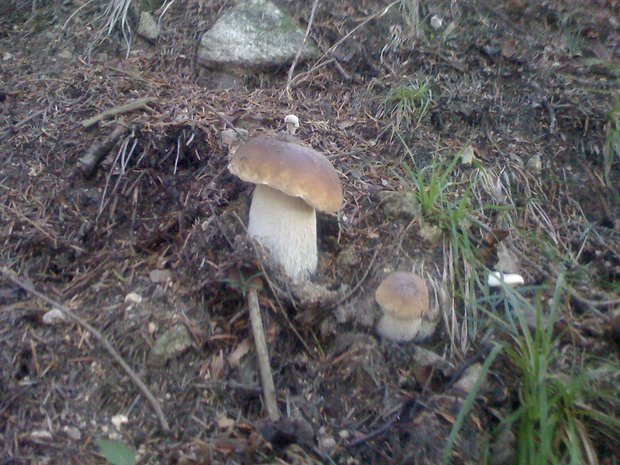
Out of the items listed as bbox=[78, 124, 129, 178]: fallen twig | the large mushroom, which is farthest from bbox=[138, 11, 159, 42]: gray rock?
the large mushroom

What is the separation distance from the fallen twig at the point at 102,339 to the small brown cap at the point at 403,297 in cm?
89

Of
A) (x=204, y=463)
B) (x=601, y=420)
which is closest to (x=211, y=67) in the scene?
(x=204, y=463)

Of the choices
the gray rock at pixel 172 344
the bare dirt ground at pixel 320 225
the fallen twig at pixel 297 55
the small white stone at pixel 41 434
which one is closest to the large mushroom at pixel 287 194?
the bare dirt ground at pixel 320 225

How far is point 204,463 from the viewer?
1.77 meters

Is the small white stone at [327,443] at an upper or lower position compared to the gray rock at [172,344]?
lower

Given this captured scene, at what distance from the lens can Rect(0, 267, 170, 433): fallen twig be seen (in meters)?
1.94

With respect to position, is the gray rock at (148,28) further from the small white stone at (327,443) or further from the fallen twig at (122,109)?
the small white stone at (327,443)

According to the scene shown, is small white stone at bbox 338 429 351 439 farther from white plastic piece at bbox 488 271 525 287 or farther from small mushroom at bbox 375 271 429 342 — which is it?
white plastic piece at bbox 488 271 525 287

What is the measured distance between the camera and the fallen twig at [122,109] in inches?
112

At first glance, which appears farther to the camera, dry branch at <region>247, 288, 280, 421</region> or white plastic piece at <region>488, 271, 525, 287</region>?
white plastic piece at <region>488, 271, 525, 287</region>

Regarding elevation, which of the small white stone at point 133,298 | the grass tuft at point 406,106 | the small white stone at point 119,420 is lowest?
the small white stone at point 119,420

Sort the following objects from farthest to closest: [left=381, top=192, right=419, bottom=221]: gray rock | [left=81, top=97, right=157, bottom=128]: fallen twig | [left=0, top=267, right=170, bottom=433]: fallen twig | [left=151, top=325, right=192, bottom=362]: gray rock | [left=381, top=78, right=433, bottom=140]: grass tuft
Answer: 1. [left=381, top=78, right=433, bottom=140]: grass tuft
2. [left=81, top=97, right=157, bottom=128]: fallen twig
3. [left=381, top=192, right=419, bottom=221]: gray rock
4. [left=151, top=325, right=192, bottom=362]: gray rock
5. [left=0, top=267, right=170, bottom=433]: fallen twig

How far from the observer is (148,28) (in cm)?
364

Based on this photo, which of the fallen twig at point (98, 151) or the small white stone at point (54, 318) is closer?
the small white stone at point (54, 318)
